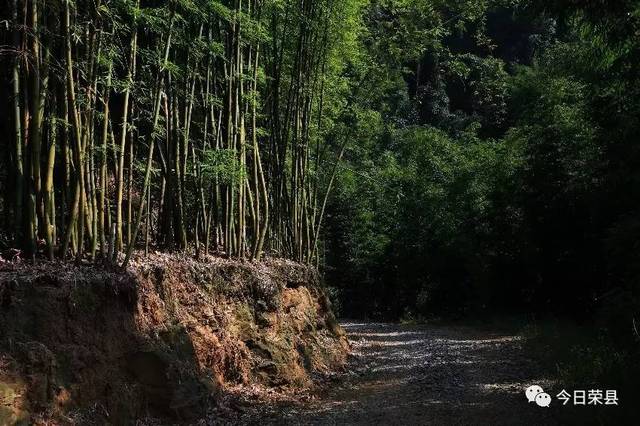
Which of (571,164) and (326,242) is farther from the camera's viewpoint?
(326,242)

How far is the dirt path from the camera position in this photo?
172 inches

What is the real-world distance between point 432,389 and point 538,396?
115 cm

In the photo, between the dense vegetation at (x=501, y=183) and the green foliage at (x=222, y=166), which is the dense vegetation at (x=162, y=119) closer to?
the green foliage at (x=222, y=166)

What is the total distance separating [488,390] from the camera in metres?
5.12

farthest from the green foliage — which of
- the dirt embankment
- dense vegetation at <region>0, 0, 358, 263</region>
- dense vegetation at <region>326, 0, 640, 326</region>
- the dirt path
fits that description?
dense vegetation at <region>326, 0, 640, 326</region>

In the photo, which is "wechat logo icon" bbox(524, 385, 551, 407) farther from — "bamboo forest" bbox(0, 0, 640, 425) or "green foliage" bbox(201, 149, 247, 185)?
"green foliage" bbox(201, 149, 247, 185)

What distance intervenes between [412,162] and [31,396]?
14464mm

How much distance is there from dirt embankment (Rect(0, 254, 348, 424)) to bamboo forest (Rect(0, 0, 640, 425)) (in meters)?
0.02

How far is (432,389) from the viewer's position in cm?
539

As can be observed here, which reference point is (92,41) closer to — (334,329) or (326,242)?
(334,329)

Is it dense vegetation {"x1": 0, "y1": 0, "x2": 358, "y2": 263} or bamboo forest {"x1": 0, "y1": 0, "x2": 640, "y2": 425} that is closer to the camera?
bamboo forest {"x1": 0, "y1": 0, "x2": 640, "y2": 425}

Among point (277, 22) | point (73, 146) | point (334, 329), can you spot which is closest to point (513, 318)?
point (334, 329)

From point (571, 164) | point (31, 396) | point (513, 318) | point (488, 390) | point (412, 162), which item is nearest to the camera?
point (31, 396)

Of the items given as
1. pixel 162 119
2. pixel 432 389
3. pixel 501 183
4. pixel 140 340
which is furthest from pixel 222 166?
pixel 501 183
